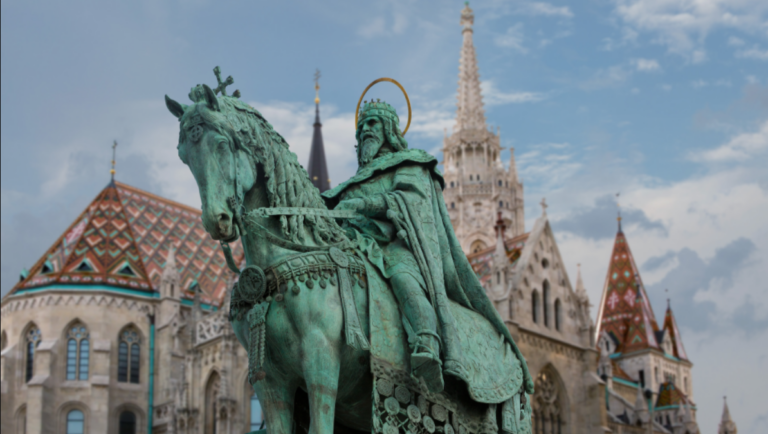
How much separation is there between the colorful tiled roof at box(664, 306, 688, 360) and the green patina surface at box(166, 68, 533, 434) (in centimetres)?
5744

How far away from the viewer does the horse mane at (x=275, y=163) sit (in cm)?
484

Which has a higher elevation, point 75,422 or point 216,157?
point 75,422

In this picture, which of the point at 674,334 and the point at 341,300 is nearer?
the point at 341,300

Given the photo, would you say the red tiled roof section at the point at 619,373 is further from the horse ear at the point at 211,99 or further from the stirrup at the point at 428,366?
the horse ear at the point at 211,99

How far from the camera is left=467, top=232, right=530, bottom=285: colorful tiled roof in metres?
34.6

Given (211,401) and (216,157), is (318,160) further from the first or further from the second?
(216,157)

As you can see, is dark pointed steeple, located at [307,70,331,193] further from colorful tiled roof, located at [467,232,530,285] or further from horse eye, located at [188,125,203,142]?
horse eye, located at [188,125,203,142]

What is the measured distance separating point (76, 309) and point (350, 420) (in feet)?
113

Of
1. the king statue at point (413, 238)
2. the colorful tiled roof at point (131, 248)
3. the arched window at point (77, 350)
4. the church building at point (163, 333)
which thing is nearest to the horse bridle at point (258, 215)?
the king statue at point (413, 238)

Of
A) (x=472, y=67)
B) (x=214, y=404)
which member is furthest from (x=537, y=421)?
(x=472, y=67)

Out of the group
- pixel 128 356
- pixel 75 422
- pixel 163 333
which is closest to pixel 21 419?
pixel 75 422

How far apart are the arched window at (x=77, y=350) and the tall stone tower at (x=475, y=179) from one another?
36893 mm

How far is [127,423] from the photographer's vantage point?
123 feet

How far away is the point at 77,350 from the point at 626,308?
34718 millimetres
